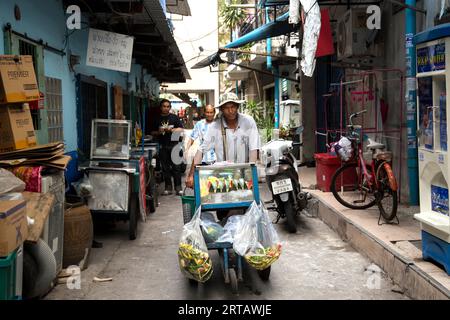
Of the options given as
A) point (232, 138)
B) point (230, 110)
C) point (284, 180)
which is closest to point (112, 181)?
point (232, 138)

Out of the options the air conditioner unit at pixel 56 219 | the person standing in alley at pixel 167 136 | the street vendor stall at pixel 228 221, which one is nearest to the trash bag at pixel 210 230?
the street vendor stall at pixel 228 221

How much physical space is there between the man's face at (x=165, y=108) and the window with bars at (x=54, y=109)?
11.2ft

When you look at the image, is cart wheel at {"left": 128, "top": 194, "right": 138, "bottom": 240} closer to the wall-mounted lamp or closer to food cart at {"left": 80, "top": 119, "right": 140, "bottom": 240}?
food cart at {"left": 80, "top": 119, "right": 140, "bottom": 240}

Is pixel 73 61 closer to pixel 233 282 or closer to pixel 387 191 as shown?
pixel 233 282

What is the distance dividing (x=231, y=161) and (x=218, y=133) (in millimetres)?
336

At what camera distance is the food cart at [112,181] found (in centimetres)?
662

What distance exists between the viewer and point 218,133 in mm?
5559

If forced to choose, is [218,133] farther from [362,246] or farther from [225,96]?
[362,246]

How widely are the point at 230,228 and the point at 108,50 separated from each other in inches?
159

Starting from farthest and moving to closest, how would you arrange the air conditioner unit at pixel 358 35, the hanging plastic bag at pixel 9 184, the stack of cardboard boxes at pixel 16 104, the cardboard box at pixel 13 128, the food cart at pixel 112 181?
1. the air conditioner unit at pixel 358 35
2. the food cart at pixel 112 181
3. the cardboard box at pixel 13 128
4. the stack of cardboard boxes at pixel 16 104
5. the hanging plastic bag at pixel 9 184

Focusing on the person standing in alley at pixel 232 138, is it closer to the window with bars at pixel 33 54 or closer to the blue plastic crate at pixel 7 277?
the window with bars at pixel 33 54

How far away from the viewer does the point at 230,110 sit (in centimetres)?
543

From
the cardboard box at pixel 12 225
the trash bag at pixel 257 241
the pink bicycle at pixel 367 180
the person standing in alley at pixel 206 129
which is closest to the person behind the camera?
the cardboard box at pixel 12 225

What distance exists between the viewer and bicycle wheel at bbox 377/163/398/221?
257 inches
